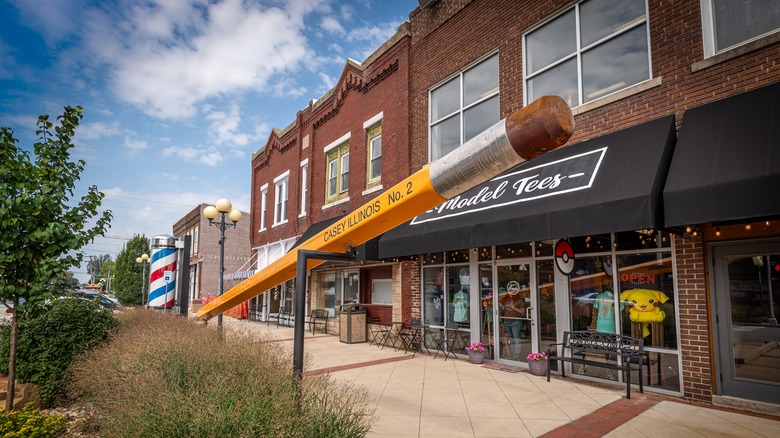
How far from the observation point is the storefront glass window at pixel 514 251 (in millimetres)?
9805

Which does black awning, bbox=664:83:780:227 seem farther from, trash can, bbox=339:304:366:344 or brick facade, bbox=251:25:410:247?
trash can, bbox=339:304:366:344

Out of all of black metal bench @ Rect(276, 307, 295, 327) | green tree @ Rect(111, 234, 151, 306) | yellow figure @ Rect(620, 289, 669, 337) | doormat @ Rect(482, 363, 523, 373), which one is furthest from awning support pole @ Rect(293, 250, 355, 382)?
green tree @ Rect(111, 234, 151, 306)

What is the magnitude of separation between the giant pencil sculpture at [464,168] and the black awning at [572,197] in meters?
4.09

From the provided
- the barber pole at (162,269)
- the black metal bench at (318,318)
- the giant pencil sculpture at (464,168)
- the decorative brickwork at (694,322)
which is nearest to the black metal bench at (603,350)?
the decorative brickwork at (694,322)

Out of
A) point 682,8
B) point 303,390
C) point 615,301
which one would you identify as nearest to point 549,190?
point 615,301

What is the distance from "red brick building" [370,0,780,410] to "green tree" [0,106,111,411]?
6391 mm

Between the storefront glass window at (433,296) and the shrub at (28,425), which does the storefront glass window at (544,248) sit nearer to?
the storefront glass window at (433,296)

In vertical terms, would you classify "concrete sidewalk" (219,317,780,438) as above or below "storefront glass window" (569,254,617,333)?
below

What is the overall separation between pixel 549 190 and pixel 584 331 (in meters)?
2.75

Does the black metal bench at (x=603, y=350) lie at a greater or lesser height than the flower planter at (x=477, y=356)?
greater

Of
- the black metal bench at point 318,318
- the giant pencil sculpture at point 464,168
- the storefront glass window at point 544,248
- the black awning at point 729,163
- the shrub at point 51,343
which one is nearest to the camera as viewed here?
the giant pencil sculpture at point 464,168

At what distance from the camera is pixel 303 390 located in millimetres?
4141

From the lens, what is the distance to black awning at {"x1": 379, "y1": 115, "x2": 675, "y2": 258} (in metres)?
6.35

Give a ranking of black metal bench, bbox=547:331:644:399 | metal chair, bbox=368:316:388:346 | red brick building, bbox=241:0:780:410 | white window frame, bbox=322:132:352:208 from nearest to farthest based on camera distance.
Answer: red brick building, bbox=241:0:780:410 < black metal bench, bbox=547:331:644:399 < metal chair, bbox=368:316:388:346 < white window frame, bbox=322:132:352:208
